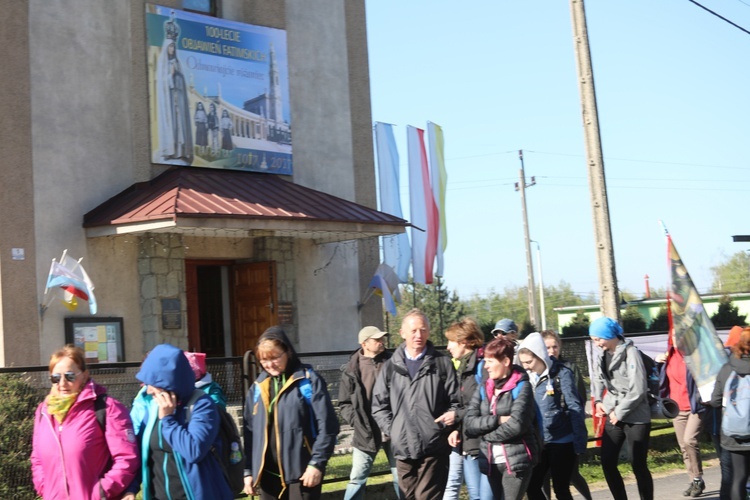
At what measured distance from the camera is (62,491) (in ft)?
20.8

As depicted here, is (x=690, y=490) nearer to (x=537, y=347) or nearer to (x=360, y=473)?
(x=537, y=347)

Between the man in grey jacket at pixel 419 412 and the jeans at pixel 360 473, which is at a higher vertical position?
the man in grey jacket at pixel 419 412

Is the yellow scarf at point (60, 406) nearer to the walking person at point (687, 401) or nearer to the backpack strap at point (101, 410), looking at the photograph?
the backpack strap at point (101, 410)

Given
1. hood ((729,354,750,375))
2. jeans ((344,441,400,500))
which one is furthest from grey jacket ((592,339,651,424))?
jeans ((344,441,400,500))

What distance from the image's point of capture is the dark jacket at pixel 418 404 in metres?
8.38

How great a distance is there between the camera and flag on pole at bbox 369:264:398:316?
20.8 metres

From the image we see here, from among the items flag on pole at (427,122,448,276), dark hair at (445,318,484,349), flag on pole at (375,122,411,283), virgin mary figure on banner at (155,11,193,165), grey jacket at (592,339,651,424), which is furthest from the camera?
flag on pole at (427,122,448,276)

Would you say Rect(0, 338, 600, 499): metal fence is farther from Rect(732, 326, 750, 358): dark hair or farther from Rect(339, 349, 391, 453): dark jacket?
Rect(732, 326, 750, 358): dark hair

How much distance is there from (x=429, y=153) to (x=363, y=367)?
1598cm

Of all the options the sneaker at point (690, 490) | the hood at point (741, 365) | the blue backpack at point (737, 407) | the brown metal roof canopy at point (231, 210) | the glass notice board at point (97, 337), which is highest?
the brown metal roof canopy at point (231, 210)

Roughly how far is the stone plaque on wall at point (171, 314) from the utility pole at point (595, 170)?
753 cm

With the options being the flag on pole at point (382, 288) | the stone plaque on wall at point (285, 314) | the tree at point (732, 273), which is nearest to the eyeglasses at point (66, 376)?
the stone plaque on wall at point (285, 314)

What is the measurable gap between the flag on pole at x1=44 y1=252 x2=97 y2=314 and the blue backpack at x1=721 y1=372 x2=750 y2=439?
10260mm

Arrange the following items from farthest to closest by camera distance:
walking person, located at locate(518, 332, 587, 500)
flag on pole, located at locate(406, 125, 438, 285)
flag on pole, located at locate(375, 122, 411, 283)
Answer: flag on pole, located at locate(406, 125, 438, 285)
flag on pole, located at locate(375, 122, 411, 283)
walking person, located at locate(518, 332, 587, 500)
